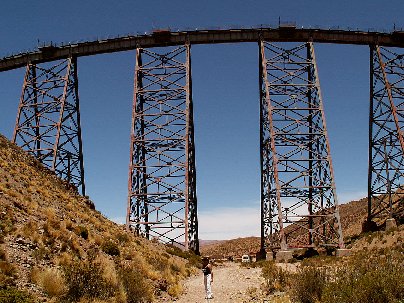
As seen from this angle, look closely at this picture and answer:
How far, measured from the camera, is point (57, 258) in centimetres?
837

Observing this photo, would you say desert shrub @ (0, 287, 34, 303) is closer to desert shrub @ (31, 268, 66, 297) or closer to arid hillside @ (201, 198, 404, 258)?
desert shrub @ (31, 268, 66, 297)

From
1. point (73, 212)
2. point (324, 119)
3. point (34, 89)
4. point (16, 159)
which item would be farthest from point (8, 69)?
point (324, 119)

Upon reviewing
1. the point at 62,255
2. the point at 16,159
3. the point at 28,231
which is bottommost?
the point at 62,255

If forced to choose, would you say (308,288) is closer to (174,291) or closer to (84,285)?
(174,291)

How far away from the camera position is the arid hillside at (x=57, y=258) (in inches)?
266

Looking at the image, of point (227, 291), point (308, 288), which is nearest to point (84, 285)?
point (308, 288)

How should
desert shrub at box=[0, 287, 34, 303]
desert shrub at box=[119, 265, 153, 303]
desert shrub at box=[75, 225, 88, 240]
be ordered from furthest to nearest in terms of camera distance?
desert shrub at box=[75, 225, 88, 240] < desert shrub at box=[119, 265, 153, 303] < desert shrub at box=[0, 287, 34, 303]

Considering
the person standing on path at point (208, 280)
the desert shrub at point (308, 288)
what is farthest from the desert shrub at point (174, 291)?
the desert shrub at point (308, 288)

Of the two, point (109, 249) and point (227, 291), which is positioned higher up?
point (109, 249)

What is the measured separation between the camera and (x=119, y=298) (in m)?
7.66

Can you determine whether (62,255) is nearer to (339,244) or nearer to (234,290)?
(234,290)

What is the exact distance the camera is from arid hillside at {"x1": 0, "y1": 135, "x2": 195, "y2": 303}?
6762 mm

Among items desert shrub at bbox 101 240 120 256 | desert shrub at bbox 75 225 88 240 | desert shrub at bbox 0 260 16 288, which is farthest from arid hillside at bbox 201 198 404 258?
desert shrub at bbox 0 260 16 288

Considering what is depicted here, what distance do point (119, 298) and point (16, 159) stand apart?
1121 centimetres
